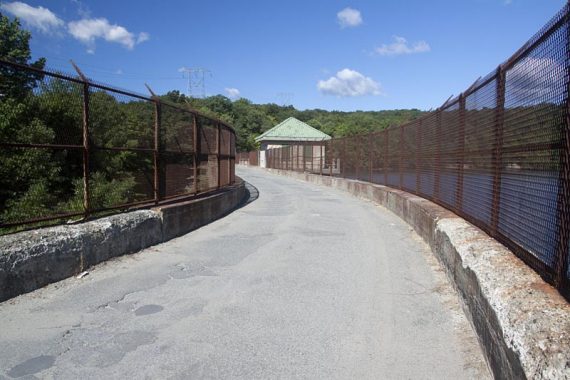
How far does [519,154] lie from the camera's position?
14.5ft

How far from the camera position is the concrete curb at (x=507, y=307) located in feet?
8.23

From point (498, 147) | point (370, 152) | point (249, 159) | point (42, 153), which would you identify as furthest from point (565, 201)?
point (249, 159)

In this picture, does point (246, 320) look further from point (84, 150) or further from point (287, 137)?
point (287, 137)

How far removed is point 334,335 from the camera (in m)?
4.34

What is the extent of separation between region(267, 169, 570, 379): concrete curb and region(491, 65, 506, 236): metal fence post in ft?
0.94

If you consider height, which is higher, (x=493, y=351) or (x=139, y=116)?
(x=139, y=116)

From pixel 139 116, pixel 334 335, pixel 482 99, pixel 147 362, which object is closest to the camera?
pixel 147 362

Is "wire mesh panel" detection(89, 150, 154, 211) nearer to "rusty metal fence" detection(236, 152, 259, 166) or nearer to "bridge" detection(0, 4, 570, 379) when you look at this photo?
"bridge" detection(0, 4, 570, 379)

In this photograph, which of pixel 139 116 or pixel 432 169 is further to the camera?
pixel 432 169

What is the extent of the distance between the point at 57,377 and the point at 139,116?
6.26 metres

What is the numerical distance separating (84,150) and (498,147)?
5313 mm

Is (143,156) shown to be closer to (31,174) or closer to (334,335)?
(31,174)

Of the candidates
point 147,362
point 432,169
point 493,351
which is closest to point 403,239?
point 432,169

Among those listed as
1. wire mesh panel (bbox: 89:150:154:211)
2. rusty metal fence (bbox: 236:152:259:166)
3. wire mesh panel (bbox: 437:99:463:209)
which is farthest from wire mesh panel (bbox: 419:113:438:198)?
rusty metal fence (bbox: 236:152:259:166)
